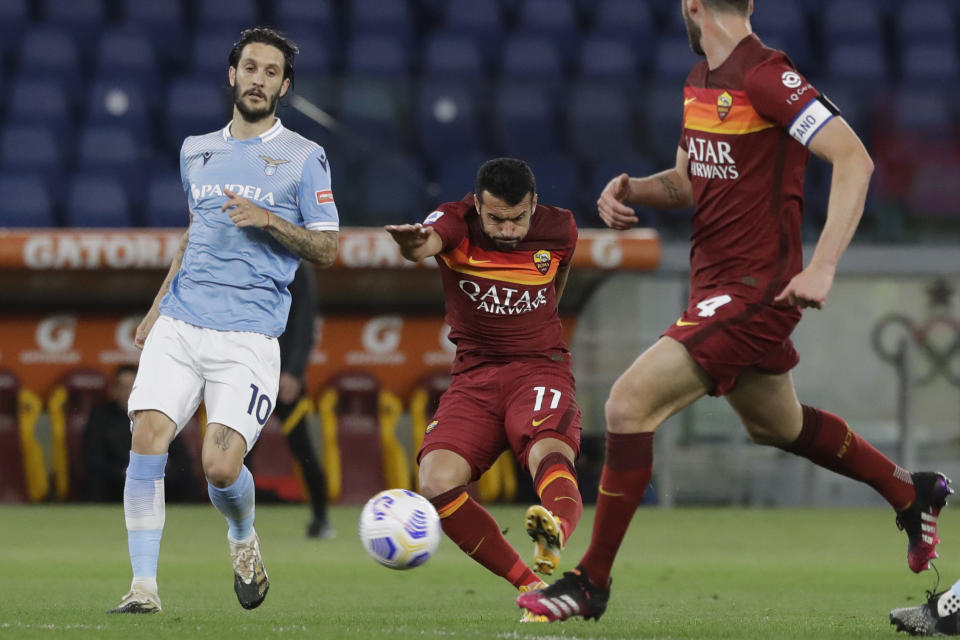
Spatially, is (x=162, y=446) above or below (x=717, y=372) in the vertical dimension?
below

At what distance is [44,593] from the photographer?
6609 millimetres

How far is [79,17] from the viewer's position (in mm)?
15188

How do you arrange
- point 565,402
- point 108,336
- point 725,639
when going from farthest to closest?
1. point 108,336
2. point 565,402
3. point 725,639

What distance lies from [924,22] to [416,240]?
446 inches

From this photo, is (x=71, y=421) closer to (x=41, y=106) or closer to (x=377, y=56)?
(x=41, y=106)

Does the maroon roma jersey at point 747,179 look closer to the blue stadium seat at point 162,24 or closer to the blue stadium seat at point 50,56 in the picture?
the blue stadium seat at point 50,56

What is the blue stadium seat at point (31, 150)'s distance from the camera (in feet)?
43.7

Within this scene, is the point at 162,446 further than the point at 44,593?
No

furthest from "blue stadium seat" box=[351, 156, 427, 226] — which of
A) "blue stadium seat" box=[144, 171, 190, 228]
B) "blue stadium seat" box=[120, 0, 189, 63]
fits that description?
"blue stadium seat" box=[120, 0, 189, 63]

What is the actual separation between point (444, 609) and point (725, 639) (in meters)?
1.49

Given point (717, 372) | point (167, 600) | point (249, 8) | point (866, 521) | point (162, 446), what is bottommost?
point (866, 521)

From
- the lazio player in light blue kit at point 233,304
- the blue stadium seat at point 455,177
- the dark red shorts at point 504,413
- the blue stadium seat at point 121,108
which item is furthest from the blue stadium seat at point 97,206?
the dark red shorts at point 504,413

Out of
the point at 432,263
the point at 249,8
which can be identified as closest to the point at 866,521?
the point at 432,263

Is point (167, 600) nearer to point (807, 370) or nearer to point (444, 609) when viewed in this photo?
point (444, 609)
